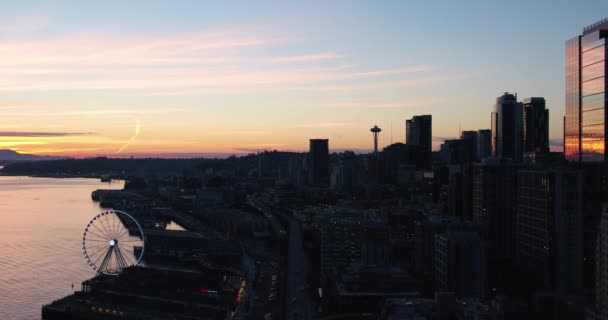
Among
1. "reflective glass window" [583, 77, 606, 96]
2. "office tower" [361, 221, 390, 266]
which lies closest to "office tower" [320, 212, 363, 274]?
"office tower" [361, 221, 390, 266]

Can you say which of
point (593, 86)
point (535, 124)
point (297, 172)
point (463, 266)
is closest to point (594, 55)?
point (593, 86)

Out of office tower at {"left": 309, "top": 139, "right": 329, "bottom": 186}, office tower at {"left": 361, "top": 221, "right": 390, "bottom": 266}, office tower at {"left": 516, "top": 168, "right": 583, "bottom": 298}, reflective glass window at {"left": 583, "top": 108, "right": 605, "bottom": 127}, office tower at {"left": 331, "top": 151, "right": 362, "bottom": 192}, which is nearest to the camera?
office tower at {"left": 516, "top": 168, "right": 583, "bottom": 298}

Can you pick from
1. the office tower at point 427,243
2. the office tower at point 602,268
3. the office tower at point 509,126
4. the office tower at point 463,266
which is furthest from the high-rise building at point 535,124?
the office tower at point 602,268

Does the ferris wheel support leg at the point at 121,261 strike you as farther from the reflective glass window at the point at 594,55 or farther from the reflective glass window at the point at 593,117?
the reflective glass window at the point at 594,55

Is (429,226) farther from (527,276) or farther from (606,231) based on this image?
(606,231)

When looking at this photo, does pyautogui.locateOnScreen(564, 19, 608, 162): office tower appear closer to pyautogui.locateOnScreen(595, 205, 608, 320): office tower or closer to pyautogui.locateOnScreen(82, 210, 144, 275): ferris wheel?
pyautogui.locateOnScreen(595, 205, 608, 320): office tower

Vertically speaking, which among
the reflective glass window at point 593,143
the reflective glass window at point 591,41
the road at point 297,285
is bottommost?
the road at point 297,285
